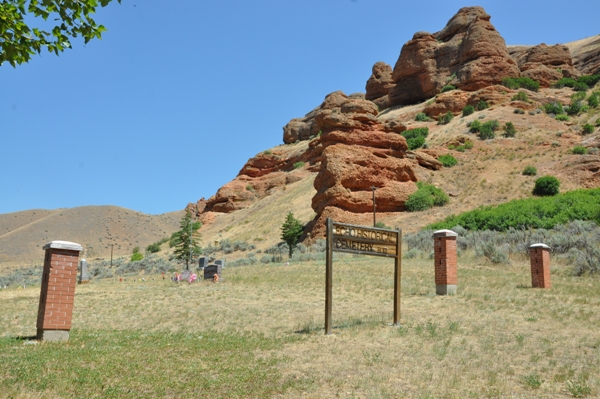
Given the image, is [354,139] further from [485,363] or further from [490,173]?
[485,363]

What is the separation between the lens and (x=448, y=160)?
42844 millimetres

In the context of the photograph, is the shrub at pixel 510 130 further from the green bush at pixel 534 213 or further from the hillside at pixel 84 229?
the hillside at pixel 84 229

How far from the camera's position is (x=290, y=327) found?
10.1 m

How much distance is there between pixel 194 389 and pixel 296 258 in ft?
74.3

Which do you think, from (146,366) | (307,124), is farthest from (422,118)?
(146,366)

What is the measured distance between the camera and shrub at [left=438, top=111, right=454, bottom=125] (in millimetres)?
56375

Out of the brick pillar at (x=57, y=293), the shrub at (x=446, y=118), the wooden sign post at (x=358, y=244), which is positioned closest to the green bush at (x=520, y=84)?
the shrub at (x=446, y=118)

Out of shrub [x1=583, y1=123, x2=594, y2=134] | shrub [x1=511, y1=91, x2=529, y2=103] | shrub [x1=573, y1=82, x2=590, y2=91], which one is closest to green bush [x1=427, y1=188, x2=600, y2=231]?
shrub [x1=583, y1=123, x2=594, y2=134]

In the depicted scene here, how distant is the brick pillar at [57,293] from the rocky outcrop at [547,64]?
63.4 m

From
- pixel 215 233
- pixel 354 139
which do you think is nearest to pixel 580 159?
pixel 354 139

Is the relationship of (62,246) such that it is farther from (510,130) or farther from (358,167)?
(510,130)

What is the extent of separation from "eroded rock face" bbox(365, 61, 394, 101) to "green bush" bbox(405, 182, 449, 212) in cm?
4569

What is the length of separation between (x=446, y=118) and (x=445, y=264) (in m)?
45.7

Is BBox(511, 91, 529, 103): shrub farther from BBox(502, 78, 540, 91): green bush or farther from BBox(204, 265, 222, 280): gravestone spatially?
BBox(204, 265, 222, 280): gravestone
